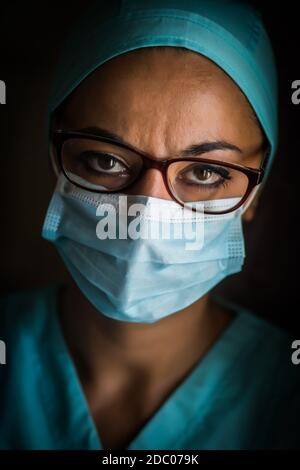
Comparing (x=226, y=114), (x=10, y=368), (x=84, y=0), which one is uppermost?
(x=84, y=0)

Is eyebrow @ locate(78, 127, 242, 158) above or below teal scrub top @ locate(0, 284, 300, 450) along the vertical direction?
above

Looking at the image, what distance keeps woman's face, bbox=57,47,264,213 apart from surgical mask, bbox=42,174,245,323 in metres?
0.06

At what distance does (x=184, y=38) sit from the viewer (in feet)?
2.55

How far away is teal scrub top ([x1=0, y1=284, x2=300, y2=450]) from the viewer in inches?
36.4

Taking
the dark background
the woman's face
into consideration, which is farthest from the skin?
the dark background

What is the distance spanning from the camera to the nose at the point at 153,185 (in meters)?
0.78

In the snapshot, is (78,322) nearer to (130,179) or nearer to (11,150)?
(130,179)

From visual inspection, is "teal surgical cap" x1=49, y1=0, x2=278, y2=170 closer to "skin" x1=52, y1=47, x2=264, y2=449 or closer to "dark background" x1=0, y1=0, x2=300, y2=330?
"skin" x1=52, y1=47, x2=264, y2=449

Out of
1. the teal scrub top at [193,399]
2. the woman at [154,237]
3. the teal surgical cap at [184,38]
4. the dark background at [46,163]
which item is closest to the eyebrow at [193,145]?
the woman at [154,237]

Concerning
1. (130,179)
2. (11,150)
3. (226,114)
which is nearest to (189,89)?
(226,114)

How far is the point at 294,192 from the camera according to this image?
1.19m

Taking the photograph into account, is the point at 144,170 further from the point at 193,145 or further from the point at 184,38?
the point at 184,38

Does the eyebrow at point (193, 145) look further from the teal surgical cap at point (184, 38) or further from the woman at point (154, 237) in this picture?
the teal surgical cap at point (184, 38)

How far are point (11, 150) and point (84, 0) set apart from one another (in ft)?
1.55
